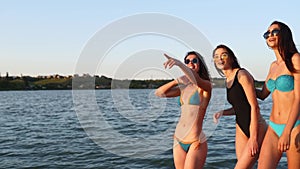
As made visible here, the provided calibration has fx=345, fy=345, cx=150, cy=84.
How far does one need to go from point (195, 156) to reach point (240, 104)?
36.0 inches

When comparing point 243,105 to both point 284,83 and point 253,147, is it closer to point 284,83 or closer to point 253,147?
point 253,147

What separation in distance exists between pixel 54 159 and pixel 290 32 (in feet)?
36.5

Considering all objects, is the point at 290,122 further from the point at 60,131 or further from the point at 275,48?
the point at 60,131

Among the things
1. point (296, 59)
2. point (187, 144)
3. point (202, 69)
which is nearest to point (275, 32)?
point (296, 59)

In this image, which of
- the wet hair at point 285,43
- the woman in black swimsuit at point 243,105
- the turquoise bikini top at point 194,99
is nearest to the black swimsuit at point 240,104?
the woman in black swimsuit at point 243,105

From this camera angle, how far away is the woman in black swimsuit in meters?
4.14

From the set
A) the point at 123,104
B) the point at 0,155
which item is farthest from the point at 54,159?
the point at 123,104

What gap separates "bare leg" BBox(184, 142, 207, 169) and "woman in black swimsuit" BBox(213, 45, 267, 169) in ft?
1.56

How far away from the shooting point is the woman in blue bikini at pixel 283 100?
3.72 m

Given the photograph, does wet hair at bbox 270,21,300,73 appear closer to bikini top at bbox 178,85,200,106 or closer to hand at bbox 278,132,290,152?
hand at bbox 278,132,290,152

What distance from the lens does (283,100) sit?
152 inches

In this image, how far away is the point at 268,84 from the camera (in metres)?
4.06

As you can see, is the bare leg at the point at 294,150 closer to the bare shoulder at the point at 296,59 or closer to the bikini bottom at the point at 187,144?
the bare shoulder at the point at 296,59

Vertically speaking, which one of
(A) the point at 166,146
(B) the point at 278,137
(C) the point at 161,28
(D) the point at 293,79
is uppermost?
(C) the point at 161,28
